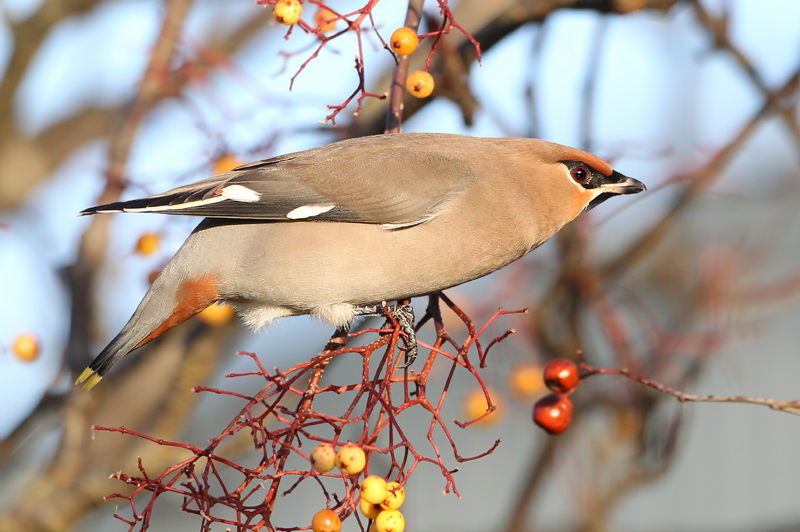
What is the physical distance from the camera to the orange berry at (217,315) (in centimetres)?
368

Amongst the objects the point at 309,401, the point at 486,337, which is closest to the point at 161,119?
the point at 486,337

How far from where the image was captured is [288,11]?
247 cm

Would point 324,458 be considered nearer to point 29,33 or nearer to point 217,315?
point 217,315

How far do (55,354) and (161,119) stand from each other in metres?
1.89

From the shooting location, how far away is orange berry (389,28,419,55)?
2.50 metres

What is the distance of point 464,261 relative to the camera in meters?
2.91

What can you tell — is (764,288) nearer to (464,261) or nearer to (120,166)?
(464,261)

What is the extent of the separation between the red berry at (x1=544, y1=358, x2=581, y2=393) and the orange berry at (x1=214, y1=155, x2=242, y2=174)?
1.77 meters

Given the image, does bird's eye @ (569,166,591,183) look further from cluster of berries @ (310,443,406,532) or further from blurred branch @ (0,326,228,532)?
blurred branch @ (0,326,228,532)

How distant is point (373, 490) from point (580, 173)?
160 centimetres

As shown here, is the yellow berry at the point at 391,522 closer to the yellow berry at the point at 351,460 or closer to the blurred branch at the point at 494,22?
the yellow berry at the point at 351,460

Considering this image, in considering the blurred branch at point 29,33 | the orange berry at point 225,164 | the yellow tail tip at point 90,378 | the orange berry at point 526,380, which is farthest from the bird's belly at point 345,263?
the blurred branch at point 29,33

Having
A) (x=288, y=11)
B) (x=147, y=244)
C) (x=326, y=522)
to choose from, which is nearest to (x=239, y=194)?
(x=288, y=11)

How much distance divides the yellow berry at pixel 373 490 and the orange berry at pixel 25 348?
8.27 feet
